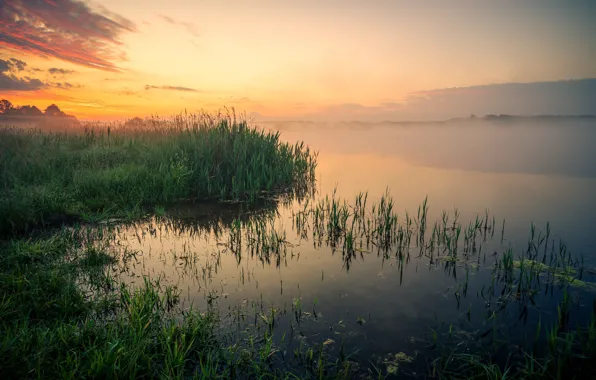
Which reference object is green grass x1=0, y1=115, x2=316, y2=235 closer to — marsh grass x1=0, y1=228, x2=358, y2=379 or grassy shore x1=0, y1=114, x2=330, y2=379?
grassy shore x1=0, y1=114, x2=330, y2=379

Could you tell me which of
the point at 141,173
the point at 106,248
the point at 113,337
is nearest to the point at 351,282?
the point at 113,337

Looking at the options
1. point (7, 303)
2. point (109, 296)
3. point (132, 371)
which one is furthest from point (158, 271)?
point (132, 371)

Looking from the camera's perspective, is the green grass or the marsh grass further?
the green grass

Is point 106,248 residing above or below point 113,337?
below

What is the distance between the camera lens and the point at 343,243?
9484 mm

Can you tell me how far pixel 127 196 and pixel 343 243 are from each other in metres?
8.89

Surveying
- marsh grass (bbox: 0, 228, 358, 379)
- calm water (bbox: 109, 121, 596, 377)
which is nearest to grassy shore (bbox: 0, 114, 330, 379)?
marsh grass (bbox: 0, 228, 358, 379)

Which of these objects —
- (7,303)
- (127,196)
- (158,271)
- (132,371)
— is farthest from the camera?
(127,196)

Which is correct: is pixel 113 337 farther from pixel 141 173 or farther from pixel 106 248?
pixel 141 173

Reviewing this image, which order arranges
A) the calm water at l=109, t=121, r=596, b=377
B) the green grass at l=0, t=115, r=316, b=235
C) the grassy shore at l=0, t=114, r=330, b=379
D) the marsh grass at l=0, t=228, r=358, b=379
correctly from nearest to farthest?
the marsh grass at l=0, t=228, r=358, b=379
the grassy shore at l=0, t=114, r=330, b=379
the calm water at l=109, t=121, r=596, b=377
the green grass at l=0, t=115, r=316, b=235

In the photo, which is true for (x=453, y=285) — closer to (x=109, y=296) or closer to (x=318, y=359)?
(x=318, y=359)

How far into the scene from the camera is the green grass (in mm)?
10594

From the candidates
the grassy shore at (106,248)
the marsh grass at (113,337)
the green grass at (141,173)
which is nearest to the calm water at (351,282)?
the marsh grass at (113,337)

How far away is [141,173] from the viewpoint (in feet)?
45.9
